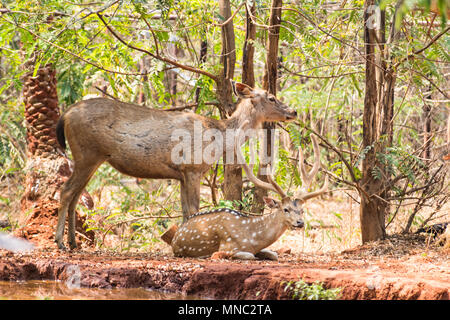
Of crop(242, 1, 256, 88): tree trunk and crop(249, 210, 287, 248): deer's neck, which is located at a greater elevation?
crop(242, 1, 256, 88): tree trunk

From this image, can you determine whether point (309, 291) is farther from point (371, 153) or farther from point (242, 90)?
point (242, 90)

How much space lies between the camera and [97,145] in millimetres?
8109

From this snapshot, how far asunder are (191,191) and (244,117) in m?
1.45

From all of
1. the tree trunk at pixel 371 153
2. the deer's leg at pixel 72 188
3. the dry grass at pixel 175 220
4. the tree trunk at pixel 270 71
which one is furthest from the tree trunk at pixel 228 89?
the deer's leg at pixel 72 188

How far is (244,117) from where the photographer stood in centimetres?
892

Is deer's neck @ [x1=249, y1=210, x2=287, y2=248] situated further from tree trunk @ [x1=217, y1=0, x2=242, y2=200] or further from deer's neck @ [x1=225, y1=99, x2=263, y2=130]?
deer's neck @ [x1=225, y1=99, x2=263, y2=130]

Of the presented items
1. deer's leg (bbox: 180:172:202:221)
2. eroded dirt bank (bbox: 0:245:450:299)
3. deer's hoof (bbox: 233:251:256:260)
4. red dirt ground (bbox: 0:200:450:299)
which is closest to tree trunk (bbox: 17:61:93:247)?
red dirt ground (bbox: 0:200:450:299)

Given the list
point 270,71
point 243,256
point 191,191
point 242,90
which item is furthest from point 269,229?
point 270,71

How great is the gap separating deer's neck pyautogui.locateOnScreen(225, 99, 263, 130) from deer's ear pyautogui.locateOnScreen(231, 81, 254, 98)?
0.11 meters

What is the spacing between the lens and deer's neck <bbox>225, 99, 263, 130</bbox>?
890 cm

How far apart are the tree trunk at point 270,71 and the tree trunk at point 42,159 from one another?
3.14 metres
